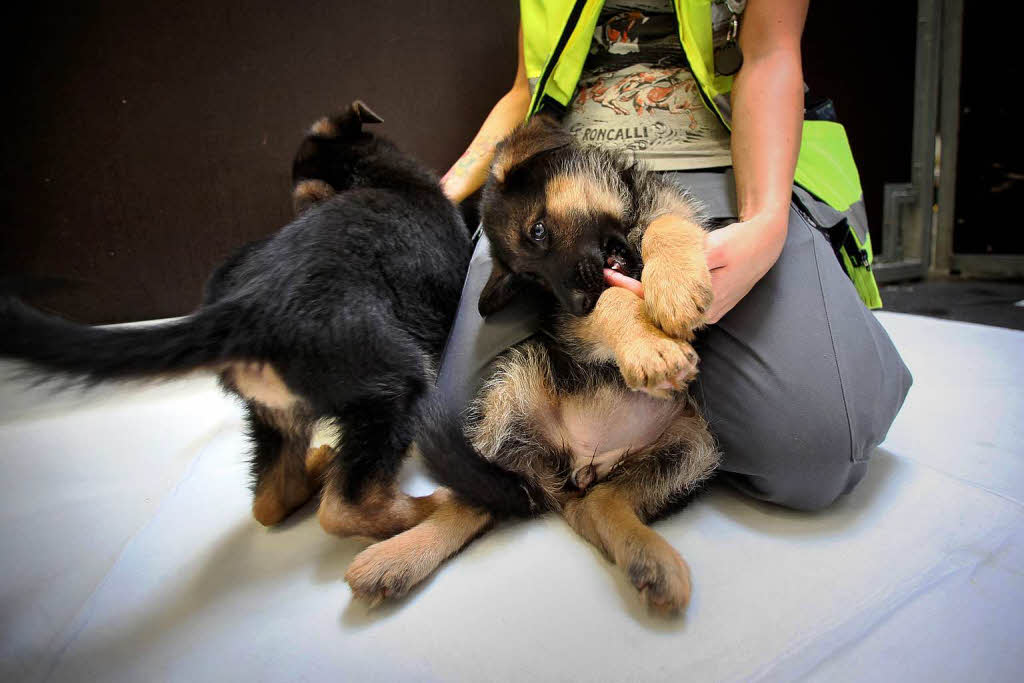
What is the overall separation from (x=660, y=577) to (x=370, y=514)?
0.66 meters

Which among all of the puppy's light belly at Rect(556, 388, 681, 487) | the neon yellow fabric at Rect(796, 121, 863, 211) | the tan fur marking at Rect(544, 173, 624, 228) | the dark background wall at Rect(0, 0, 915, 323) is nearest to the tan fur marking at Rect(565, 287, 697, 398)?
the puppy's light belly at Rect(556, 388, 681, 487)

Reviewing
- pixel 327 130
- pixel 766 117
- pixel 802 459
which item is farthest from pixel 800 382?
pixel 327 130

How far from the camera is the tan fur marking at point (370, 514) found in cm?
126

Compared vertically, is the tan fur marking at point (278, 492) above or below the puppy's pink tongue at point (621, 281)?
below

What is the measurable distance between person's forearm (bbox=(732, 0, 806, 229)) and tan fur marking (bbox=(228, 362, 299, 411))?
4.02 ft

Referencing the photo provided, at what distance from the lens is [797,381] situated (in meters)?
1.34

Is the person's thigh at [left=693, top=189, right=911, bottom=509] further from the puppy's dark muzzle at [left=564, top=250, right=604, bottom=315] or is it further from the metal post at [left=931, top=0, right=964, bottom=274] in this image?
the metal post at [left=931, top=0, right=964, bottom=274]

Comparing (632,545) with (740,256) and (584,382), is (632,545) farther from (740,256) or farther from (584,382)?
(740,256)

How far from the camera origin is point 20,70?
6.12ft

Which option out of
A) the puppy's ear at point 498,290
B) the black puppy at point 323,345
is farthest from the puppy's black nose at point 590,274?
the black puppy at point 323,345

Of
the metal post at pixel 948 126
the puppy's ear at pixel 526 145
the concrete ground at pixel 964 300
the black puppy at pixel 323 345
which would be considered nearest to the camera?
the black puppy at pixel 323 345

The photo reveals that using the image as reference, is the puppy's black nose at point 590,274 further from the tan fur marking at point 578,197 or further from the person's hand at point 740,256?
the person's hand at point 740,256

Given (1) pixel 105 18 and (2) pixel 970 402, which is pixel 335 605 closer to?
(2) pixel 970 402

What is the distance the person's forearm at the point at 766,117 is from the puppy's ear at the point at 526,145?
527 mm
